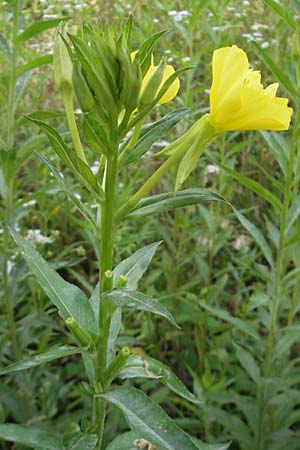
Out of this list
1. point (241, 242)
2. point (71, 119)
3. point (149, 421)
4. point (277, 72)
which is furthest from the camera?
point (241, 242)

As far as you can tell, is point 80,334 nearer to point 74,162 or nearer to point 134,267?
point 134,267

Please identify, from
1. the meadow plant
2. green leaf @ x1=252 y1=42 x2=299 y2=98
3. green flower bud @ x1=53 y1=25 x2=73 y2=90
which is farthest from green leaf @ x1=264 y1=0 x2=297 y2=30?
green flower bud @ x1=53 y1=25 x2=73 y2=90

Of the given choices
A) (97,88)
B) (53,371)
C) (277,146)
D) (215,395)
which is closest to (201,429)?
(215,395)

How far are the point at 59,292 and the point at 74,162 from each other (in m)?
0.27

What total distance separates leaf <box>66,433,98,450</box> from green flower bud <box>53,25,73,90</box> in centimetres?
62

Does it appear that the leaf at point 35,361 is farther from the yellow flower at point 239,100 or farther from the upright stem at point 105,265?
the yellow flower at point 239,100

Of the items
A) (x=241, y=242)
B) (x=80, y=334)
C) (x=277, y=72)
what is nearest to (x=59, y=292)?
(x=80, y=334)

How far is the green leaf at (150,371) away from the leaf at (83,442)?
0.12 metres

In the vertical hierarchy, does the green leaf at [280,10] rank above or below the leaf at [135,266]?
above

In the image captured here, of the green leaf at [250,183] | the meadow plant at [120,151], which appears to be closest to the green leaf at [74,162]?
the meadow plant at [120,151]

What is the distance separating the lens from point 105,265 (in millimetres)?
1045

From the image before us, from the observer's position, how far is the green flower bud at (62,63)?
989 millimetres

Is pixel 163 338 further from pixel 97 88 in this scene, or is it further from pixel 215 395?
pixel 97 88

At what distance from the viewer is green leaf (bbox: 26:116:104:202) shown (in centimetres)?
97
